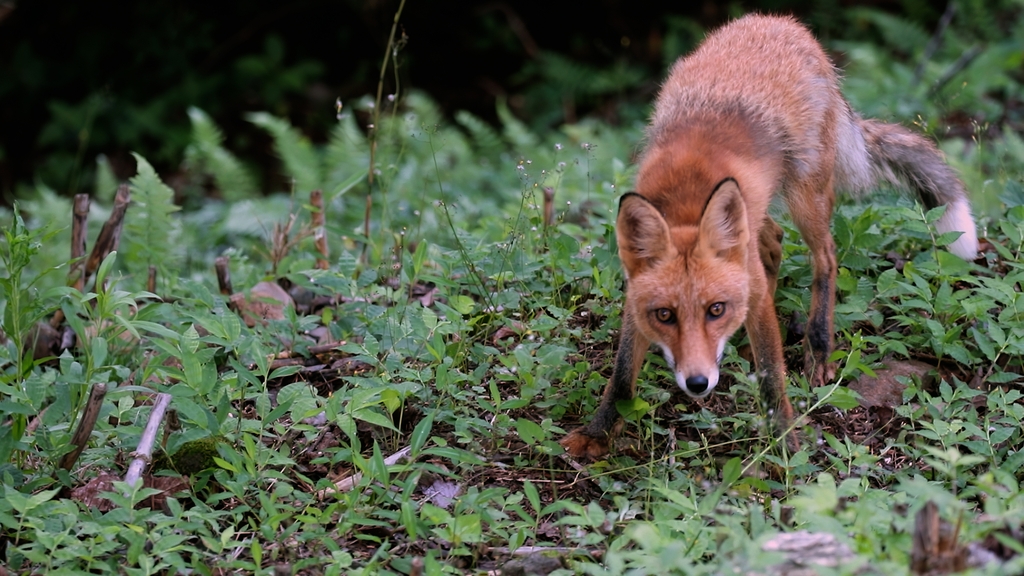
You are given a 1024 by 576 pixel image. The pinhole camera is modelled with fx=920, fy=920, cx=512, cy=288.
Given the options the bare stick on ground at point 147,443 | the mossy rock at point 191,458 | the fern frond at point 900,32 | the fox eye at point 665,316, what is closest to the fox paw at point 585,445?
the fox eye at point 665,316

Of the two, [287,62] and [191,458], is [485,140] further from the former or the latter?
[191,458]

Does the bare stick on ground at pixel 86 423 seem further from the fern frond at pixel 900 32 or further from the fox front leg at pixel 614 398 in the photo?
the fern frond at pixel 900 32

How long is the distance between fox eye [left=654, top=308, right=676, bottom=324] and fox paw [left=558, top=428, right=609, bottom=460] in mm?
715

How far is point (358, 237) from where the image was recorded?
5.74 metres

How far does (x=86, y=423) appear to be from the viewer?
3818 millimetres

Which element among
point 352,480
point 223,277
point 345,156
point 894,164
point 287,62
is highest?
point 287,62

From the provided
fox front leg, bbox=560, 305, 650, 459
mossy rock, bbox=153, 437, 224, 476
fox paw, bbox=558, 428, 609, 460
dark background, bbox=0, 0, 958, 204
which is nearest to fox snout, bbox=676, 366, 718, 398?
fox front leg, bbox=560, 305, 650, 459

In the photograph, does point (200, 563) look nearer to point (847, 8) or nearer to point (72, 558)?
point (72, 558)

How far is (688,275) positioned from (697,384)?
535 mm

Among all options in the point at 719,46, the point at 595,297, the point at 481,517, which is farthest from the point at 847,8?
the point at 481,517

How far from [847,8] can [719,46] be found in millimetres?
8261

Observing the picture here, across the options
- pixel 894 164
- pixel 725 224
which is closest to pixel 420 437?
pixel 725 224

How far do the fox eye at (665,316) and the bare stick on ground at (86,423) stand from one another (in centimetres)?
238

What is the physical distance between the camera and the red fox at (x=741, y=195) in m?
4.12
